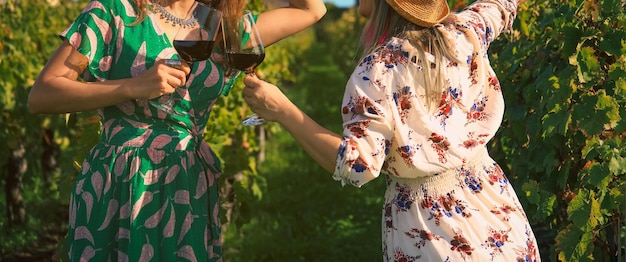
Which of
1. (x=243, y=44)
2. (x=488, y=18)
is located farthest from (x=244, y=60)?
(x=488, y=18)

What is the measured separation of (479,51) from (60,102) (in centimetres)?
113

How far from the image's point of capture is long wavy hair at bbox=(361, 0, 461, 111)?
7.65 ft

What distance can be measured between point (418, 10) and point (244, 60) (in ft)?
1.53

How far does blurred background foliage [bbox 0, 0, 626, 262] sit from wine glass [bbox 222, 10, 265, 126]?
0.98ft

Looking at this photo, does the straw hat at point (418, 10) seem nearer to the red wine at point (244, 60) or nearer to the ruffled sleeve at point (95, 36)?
the red wine at point (244, 60)

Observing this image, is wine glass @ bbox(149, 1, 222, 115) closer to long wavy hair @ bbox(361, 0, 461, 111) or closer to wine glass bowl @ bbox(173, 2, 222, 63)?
wine glass bowl @ bbox(173, 2, 222, 63)

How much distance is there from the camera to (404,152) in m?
2.32

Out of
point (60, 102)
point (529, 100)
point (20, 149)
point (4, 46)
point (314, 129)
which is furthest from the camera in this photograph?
point (20, 149)

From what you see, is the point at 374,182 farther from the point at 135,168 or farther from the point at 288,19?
the point at 135,168

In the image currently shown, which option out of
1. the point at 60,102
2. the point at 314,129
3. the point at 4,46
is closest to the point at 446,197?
the point at 314,129

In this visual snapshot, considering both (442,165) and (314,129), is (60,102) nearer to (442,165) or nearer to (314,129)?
(314,129)

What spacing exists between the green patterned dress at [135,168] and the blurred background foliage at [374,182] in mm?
559

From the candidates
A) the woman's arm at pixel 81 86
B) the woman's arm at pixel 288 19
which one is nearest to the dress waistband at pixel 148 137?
the woman's arm at pixel 81 86

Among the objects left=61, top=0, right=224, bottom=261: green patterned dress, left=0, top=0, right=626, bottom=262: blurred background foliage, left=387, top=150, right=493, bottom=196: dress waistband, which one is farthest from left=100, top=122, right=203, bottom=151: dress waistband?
left=387, top=150, right=493, bottom=196: dress waistband
